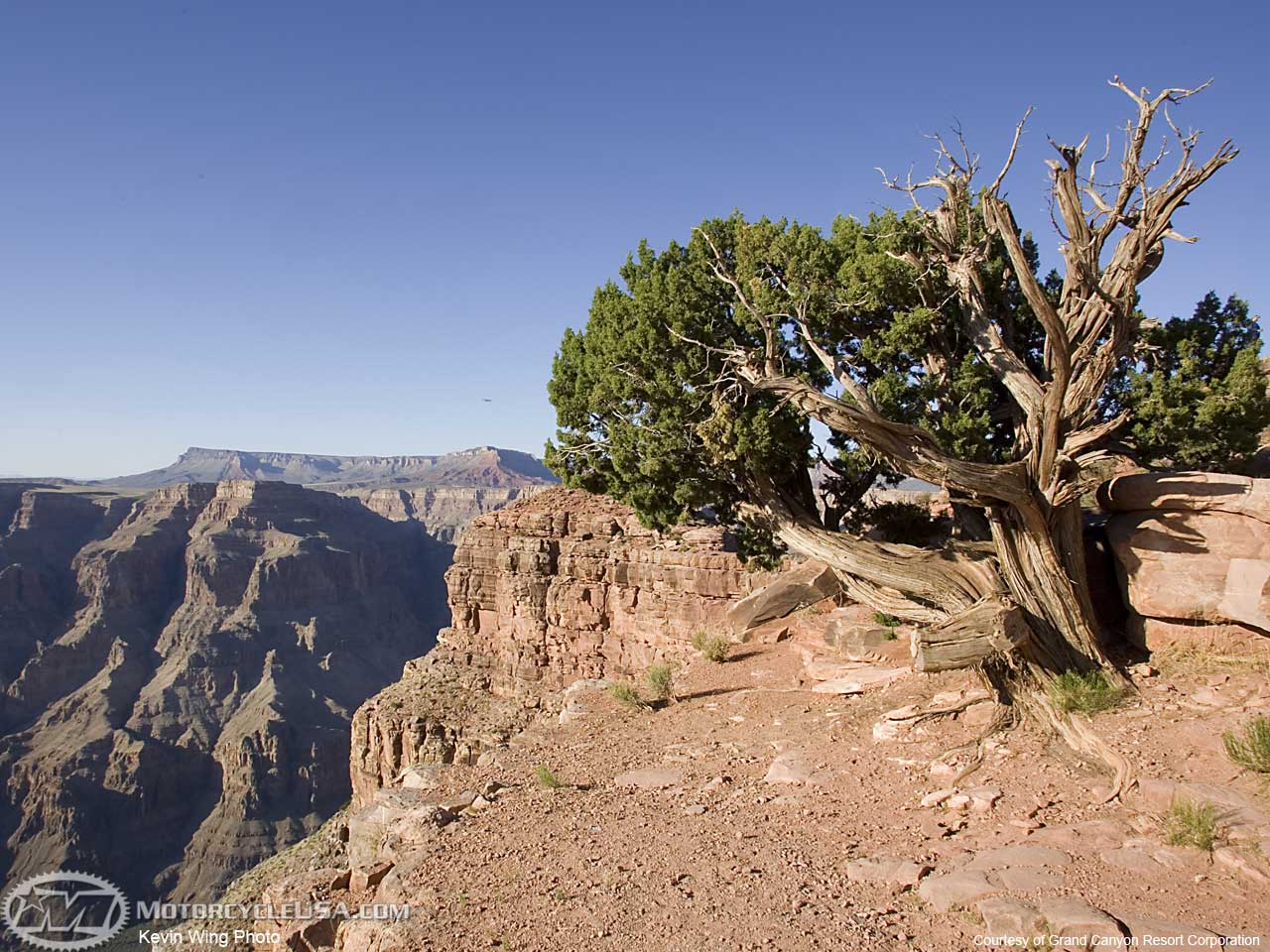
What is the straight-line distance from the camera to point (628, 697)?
15531mm

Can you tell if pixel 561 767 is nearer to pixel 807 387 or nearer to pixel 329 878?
pixel 329 878

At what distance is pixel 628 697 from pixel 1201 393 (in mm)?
11931

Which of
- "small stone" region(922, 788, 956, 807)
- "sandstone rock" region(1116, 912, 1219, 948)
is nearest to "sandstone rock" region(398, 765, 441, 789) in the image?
"small stone" region(922, 788, 956, 807)

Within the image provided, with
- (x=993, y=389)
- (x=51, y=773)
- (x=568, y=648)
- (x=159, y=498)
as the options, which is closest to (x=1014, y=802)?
(x=993, y=389)

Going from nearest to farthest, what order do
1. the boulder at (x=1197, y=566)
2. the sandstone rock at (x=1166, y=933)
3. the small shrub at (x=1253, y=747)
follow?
the sandstone rock at (x=1166, y=933) → the small shrub at (x=1253, y=747) → the boulder at (x=1197, y=566)

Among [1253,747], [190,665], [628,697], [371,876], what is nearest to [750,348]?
[628,697]

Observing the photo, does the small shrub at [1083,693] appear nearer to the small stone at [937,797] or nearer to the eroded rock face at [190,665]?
the small stone at [937,797]

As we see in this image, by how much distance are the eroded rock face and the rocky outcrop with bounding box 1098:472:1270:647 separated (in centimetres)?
7685

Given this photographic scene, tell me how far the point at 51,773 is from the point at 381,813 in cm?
9491

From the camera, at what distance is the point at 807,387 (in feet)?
38.4

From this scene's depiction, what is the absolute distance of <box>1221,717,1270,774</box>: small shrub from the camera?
7.71 meters

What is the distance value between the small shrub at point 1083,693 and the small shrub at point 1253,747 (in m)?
1.90

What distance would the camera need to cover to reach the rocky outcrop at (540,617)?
3059cm

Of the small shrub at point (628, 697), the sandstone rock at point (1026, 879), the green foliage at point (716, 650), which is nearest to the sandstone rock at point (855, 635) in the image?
the green foliage at point (716, 650)
